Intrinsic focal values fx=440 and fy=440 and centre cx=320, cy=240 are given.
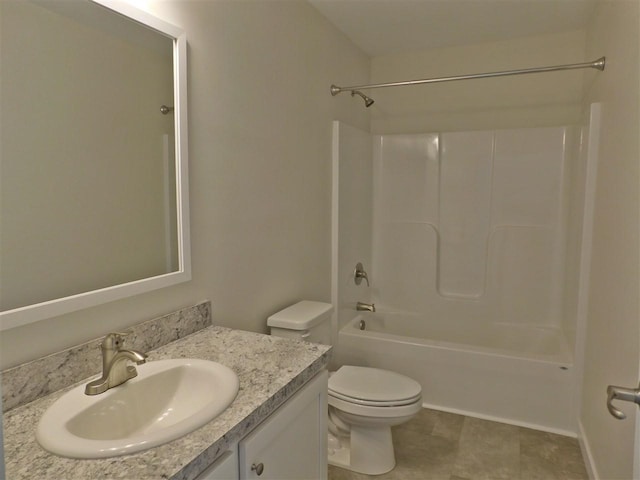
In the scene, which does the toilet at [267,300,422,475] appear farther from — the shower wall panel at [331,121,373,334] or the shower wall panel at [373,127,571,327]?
the shower wall panel at [373,127,571,327]

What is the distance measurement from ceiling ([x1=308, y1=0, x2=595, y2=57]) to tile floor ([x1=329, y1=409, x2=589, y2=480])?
8.29ft

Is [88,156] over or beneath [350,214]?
over

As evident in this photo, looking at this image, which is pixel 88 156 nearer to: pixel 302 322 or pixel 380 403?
pixel 302 322

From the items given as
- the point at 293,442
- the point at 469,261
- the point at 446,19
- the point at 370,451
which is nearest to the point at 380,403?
the point at 370,451

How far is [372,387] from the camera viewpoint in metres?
2.25

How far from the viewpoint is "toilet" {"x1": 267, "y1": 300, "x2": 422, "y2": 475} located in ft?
6.95

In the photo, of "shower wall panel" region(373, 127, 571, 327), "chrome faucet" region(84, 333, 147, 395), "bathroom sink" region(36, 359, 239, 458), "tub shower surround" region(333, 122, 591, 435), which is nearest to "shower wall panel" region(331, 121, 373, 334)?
"tub shower surround" region(333, 122, 591, 435)

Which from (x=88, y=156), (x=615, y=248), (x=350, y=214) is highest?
(x=88, y=156)

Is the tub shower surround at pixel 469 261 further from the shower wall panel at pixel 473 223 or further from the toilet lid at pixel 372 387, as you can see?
the toilet lid at pixel 372 387

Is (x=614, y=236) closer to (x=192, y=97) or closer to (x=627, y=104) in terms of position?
(x=627, y=104)

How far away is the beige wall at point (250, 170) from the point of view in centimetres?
158

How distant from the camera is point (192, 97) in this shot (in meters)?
1.69

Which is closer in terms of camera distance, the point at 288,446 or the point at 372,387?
the point at 288,446

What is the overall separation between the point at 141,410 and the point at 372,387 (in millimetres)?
1279
